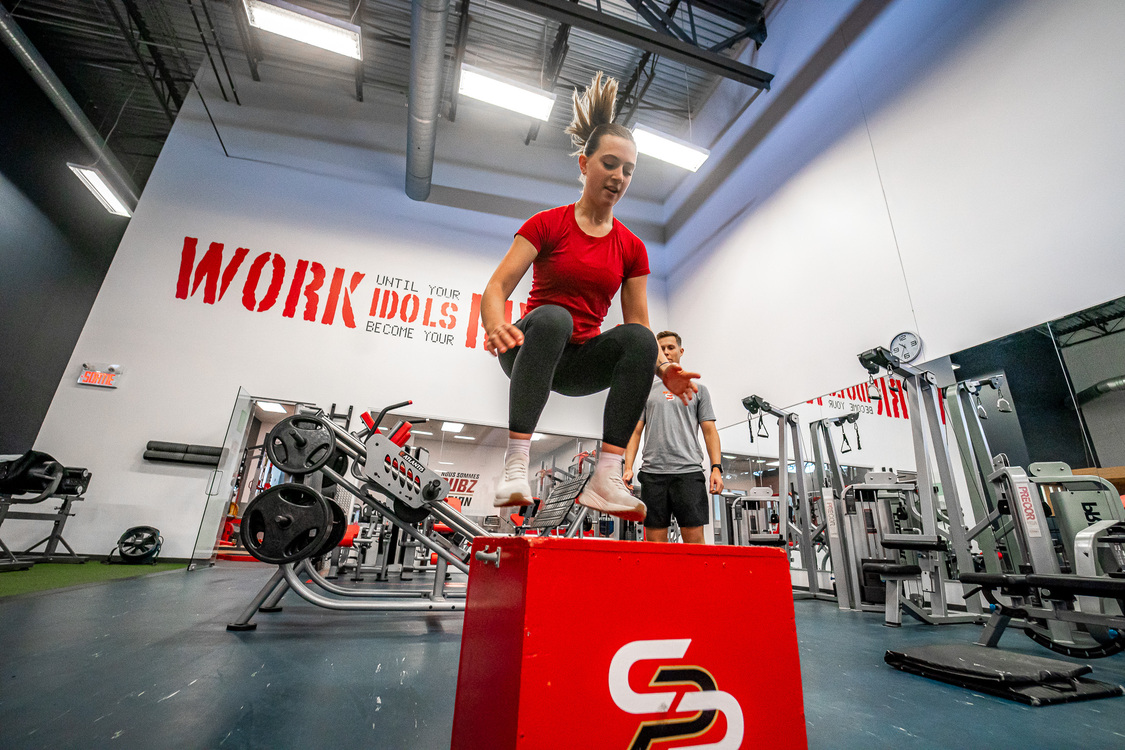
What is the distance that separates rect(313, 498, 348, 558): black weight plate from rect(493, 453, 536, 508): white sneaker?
121 cm

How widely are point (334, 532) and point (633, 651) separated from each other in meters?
1.65

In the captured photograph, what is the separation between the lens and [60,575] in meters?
3.27

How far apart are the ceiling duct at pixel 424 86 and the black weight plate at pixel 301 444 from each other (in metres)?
3.75

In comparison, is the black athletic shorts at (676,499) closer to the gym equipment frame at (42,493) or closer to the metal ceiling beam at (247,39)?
the gym equipment frame at (42,493)

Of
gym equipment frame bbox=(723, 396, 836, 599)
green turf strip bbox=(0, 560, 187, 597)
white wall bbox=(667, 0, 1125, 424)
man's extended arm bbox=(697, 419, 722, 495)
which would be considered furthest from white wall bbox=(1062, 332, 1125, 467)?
green turf strip bbox=(0, 560, 187, 597)

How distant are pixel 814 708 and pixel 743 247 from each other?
5.24 metres

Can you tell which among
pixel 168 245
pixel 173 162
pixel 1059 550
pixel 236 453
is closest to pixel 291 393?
pixel 236 453

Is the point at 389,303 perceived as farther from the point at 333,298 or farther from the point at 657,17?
the point at 657,17

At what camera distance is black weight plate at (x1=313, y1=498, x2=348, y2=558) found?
1.86 meters

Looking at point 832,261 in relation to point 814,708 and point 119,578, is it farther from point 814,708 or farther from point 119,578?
point 119,578

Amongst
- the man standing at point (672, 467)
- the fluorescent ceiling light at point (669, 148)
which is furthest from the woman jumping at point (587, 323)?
the fluorescent ceiling light at point (669, 148)

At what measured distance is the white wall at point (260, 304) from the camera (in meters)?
4.87

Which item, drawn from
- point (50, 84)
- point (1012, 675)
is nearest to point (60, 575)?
point (1012, 675)

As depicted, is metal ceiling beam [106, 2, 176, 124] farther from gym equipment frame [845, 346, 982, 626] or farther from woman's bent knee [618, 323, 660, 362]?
gym equipment frame [845, 346, 982, 626]
